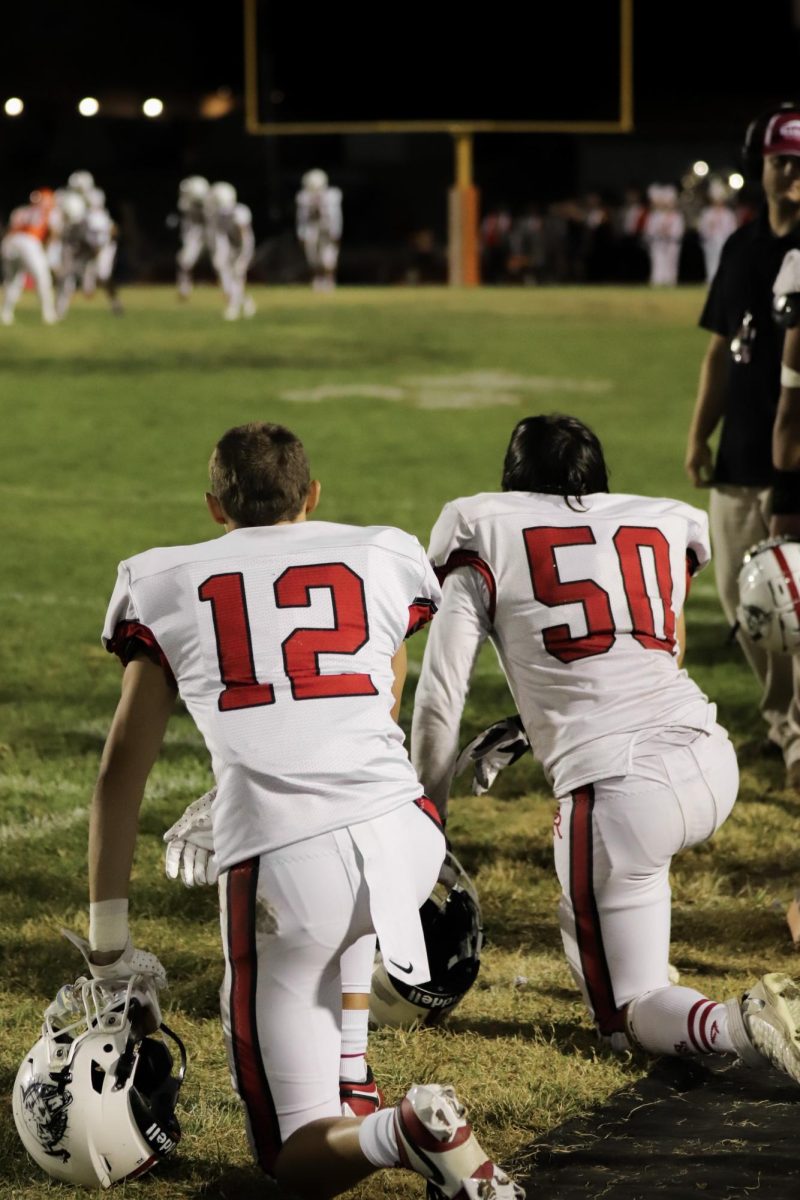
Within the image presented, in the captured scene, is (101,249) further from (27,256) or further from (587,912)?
(587,912)

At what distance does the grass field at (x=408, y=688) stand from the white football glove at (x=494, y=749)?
52 cm

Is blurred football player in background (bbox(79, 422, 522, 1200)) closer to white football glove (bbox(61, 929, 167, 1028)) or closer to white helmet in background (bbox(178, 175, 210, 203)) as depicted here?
white football glove (bbox(61, 929, 167, 1028))

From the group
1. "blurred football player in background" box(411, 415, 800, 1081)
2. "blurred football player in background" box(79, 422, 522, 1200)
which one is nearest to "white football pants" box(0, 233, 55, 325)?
"blurred football player in background" box(411, 415, 800, 1081)

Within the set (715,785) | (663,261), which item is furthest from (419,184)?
(715,785)

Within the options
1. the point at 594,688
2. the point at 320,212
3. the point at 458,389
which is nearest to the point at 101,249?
the point at 320,212

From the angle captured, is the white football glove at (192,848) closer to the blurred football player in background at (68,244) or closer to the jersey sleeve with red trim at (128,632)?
the jersey sleeve with red trim at (128,632)

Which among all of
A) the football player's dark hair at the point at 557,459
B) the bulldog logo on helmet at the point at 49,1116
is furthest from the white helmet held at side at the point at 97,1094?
the football player's dark hair at the point at 557,459

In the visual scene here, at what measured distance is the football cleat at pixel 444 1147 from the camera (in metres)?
2.38

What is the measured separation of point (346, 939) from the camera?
2.68 metres

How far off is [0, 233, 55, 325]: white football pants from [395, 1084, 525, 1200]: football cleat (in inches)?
795

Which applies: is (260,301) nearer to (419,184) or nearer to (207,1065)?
(419,184)

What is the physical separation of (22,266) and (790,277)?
62.1ft

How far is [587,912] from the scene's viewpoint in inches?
129

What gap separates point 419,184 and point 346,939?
35.1 m
